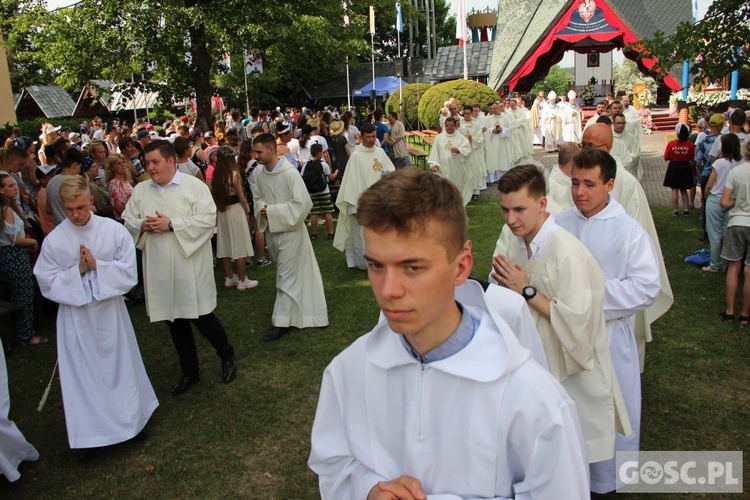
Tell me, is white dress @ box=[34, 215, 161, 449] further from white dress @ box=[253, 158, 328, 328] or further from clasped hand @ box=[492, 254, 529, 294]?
clasped hand @ box=[492, 254, 529, 294]

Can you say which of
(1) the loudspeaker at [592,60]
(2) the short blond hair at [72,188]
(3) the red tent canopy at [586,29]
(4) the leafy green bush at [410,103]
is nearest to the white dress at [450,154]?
(2) the short blond hair at [72,188]

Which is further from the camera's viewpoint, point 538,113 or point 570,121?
point 538,113

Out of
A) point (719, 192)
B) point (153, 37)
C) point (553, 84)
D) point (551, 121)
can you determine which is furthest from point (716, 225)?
point (553, 84)

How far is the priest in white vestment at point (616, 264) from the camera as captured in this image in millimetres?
3662

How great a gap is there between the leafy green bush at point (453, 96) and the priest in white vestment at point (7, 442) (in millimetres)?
19891

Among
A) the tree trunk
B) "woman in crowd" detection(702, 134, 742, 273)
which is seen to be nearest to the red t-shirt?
"woman in crowd" detection(702, 134, 742, 273)

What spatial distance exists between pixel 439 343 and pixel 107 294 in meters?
3.50

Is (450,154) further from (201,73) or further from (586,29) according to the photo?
(586,29)

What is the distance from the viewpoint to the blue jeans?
8.08 meters

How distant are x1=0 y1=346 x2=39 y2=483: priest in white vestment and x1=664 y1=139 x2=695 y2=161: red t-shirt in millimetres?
10870

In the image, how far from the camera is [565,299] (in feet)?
10.3

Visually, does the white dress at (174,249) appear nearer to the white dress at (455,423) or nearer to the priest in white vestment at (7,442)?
the priest in white vestment at (7,442)

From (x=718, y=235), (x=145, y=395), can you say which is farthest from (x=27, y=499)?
(x=718, y=235)

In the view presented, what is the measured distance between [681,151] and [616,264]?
878 centimetres
